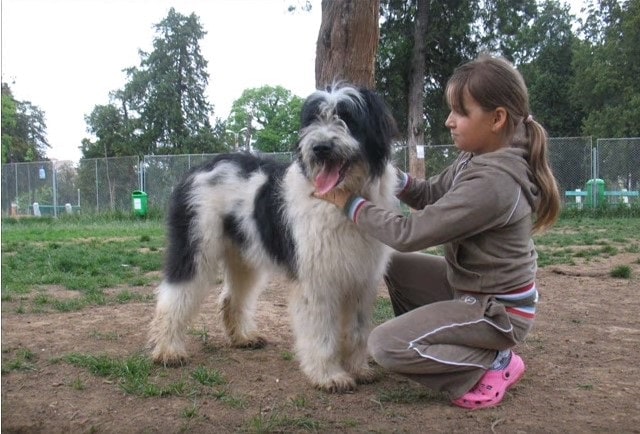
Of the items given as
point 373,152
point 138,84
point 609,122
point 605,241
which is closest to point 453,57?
point 138,84

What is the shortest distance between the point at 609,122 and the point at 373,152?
3246cm

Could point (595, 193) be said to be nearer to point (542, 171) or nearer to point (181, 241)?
point (542, 171)

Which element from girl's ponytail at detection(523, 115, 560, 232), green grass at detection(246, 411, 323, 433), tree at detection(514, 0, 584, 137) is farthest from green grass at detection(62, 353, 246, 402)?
tree at detection(514, 0, 584, 137)

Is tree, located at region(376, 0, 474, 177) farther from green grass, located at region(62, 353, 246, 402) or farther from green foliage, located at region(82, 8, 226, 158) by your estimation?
green grass, located at region(62, 353, 246, 402)

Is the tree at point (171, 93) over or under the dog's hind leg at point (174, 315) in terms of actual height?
over

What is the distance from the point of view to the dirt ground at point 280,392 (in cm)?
263

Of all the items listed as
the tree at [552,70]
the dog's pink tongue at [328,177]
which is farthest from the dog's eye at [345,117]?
the tree at [552,70]

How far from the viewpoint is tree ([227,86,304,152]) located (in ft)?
176

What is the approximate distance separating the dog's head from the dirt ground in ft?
3.72

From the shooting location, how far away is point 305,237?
3.15 m

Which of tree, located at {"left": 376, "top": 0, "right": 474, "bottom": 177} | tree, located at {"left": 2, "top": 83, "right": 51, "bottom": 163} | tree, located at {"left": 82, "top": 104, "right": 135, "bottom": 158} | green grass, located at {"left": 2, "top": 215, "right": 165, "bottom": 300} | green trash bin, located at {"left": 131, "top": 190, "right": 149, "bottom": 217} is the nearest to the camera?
green grass, located at {"left": 2, "top": 215, "right": 165, "bottom": 300}

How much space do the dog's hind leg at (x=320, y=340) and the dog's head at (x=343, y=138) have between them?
0.62 metres

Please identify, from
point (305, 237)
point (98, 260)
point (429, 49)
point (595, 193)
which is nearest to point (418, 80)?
point (429, 49)

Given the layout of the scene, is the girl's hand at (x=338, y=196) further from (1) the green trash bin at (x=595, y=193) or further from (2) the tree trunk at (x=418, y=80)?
(1) the green trash bin at (x=595, y=193)
